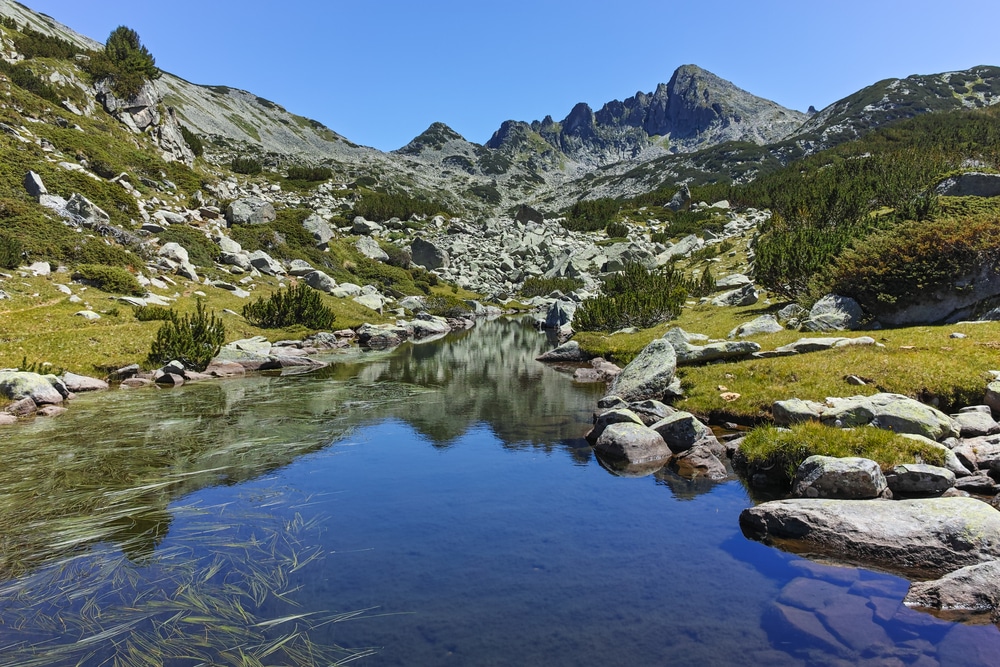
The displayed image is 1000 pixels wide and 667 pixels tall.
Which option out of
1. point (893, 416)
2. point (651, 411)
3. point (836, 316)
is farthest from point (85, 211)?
point (836, 316)

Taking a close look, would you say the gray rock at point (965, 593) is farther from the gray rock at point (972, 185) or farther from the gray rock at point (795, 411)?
the gray rock at point (972, 185)

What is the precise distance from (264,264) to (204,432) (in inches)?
1481

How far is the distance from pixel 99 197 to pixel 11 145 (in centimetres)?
787

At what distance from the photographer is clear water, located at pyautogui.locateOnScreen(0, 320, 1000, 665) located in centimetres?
693

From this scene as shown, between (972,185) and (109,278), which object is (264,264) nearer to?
(109,278)

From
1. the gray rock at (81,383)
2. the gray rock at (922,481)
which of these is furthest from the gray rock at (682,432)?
the gray rock at (81,383)

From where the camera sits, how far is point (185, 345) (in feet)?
88.5

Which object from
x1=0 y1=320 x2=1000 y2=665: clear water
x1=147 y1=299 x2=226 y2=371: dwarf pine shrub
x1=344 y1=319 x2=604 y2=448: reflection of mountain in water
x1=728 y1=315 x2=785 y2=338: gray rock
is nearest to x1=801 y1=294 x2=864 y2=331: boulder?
x1=728 y1=315 x2=785 y2=338: gray rock

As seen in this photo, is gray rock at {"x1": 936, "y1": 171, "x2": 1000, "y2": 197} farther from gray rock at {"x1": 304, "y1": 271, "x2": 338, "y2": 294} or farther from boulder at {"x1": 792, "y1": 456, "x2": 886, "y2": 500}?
gray rock at {"x1": 304, "y1": 271, "x2": 338, "y2": 294}

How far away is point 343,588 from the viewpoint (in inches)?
330

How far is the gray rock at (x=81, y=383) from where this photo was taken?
71.9 ft

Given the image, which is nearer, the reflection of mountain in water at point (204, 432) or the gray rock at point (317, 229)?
the reflection of mountain in water at point (204, 432)

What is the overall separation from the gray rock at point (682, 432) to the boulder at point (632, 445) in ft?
1.15

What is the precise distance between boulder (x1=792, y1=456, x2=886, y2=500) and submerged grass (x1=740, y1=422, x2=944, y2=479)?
84cm
